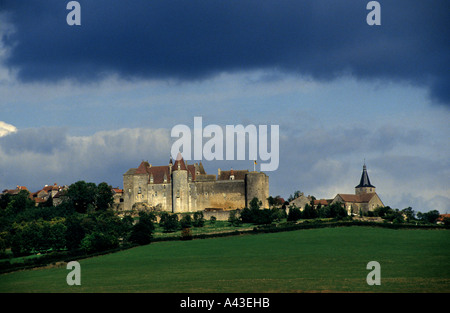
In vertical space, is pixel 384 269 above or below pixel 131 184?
below

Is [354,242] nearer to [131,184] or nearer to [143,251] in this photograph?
[143,251]

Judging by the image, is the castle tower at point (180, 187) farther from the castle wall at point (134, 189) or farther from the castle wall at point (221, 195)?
the castle wall at point (134, 189)

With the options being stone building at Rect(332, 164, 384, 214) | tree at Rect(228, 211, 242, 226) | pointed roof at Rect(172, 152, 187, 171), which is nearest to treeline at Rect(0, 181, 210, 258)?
tree at Rect(228, 211, 242, 226)

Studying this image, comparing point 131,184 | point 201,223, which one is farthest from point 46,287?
point 131,184

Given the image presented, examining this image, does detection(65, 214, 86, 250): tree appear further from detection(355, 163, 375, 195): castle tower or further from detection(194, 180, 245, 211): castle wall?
detection(355, 163, 375, 195): castle tower

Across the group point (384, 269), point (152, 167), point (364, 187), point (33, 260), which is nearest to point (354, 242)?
point (384, 269)

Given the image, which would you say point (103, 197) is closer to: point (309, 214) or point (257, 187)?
point (257, 187)

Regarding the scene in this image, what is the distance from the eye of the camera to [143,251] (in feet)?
209

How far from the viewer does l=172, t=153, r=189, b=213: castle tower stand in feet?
348

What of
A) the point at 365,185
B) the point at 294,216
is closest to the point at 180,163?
the point at 294,216
